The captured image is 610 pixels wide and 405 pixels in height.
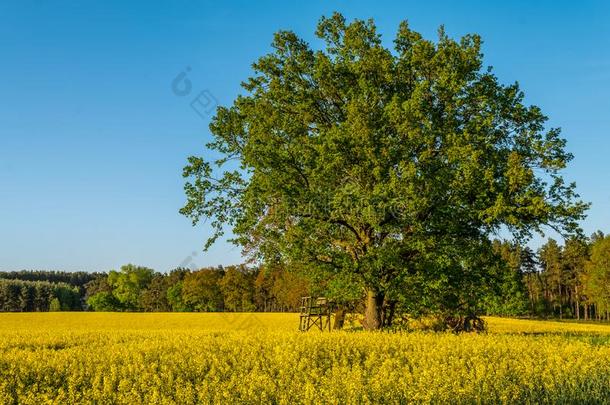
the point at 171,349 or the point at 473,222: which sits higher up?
the point at 473,222

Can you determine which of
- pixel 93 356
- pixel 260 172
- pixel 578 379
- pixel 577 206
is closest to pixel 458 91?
pixel 577 206

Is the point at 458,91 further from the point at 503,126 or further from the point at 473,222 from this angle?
the point at 473,222

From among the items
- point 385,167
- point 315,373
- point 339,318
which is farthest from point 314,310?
point 315,373

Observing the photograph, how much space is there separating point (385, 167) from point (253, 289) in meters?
88.1

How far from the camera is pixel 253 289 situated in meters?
108

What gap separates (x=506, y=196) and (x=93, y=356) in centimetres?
1624

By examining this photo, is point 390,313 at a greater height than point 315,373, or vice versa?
point 390,313

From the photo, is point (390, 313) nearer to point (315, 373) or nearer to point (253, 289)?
point (315, 373)

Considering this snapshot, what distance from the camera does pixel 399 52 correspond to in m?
25.3

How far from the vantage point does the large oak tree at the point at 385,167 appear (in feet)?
71.4

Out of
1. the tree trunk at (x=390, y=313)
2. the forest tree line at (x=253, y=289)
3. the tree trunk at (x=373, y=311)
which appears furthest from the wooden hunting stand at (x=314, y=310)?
the forest tree line at (x=253, y=289)

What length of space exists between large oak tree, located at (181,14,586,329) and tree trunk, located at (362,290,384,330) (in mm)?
51

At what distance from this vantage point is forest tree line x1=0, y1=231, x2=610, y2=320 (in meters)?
93.8

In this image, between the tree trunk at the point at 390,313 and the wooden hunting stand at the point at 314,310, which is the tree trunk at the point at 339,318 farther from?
the tree trunk at the point at 390,313
